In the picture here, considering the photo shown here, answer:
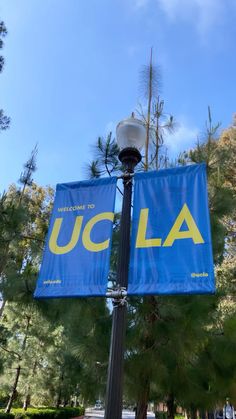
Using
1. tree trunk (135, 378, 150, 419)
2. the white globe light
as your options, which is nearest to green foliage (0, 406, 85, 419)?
tree trunk (135, 378, 150, 419)

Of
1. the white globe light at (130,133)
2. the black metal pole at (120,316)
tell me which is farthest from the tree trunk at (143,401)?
the white globe light at (130,133)

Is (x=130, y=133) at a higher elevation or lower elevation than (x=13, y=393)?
higher

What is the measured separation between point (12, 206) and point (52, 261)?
262 cm

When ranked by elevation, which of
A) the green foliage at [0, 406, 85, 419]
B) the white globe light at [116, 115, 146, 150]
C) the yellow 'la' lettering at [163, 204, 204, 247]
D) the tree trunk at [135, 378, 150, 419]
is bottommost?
the tree trunk at [135, 378, 150, 419]

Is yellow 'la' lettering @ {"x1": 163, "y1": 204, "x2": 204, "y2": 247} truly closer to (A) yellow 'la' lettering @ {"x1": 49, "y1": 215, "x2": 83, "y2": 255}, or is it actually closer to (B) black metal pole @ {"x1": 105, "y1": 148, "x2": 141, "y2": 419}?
(B) black metal pole @ {"x1": 105, "y1": 148, "x2": 141, "y2": 419}

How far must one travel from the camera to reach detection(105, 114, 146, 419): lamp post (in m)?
2.64

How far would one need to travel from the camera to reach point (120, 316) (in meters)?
3.00

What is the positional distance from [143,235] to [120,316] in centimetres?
78

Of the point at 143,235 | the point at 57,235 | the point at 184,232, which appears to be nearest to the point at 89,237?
the point at 57,235

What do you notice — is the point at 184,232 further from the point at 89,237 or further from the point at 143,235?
the point at 89,237

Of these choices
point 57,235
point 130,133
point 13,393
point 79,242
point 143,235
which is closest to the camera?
point 143,235

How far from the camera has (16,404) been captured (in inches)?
1118

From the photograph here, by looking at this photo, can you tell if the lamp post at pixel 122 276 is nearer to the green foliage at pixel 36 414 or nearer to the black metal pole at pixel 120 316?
the black metal pole at pixel 120 316

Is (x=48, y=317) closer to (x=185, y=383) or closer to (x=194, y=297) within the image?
(x=194, y=297)
